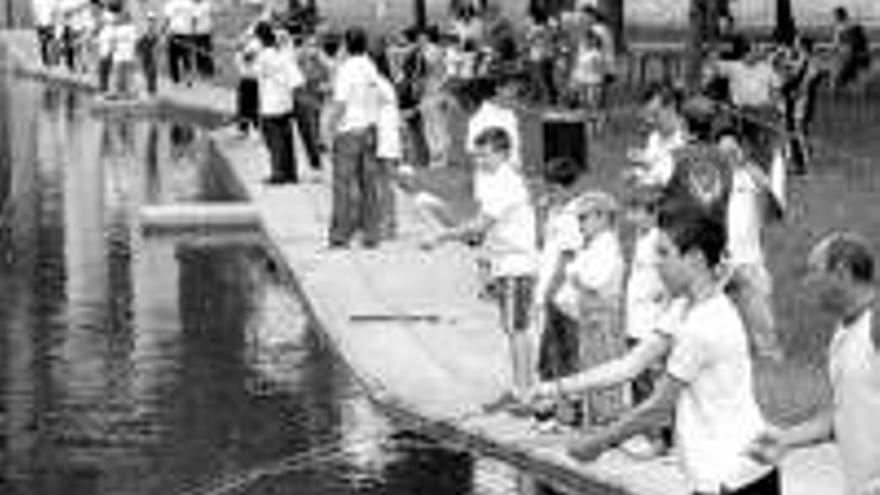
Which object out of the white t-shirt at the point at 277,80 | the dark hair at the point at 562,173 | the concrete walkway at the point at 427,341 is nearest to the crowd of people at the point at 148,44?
the white t-shirt at the point at 277,80

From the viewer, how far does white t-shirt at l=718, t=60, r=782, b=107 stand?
27031mm

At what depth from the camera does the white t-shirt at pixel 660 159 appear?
46.9 feet

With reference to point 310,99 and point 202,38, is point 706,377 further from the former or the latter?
point 202,38

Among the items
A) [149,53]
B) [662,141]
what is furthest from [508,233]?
[149,53]

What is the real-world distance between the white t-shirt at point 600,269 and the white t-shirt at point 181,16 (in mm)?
Answer: 31616

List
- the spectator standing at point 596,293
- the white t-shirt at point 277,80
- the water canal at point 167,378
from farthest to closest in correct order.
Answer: the white t-shirt at point 277,80
the water canal at point 167,378
the spectator standing at point 596,293

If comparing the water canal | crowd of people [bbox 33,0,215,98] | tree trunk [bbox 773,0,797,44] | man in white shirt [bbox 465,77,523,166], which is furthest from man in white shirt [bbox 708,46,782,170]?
crowd of people [bbox 33,0,215,98]

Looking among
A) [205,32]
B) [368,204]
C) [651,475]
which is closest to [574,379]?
[651,475]

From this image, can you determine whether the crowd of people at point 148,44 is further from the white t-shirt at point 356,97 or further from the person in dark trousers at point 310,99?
the white t-shirt at point 356,97

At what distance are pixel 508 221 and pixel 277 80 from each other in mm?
13184

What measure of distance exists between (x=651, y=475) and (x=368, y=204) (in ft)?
33.8

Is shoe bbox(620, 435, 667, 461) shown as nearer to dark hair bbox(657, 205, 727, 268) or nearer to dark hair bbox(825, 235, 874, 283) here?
dark hair bbox(657, 205, 727, 268)

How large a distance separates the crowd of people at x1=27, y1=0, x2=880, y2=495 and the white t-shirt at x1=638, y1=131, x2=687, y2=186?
0.02 meters

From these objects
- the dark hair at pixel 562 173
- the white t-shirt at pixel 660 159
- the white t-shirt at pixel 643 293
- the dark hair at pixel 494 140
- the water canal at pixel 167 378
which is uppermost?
the dark hair at pixel 494 140
